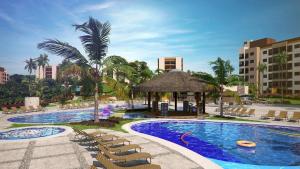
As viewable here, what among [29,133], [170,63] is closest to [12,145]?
[29,133]

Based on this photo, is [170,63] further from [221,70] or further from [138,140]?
[138,140]

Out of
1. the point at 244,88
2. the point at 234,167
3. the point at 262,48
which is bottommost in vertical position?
the point at 234,167

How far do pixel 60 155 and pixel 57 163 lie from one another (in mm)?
1089

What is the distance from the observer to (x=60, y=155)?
401 inches

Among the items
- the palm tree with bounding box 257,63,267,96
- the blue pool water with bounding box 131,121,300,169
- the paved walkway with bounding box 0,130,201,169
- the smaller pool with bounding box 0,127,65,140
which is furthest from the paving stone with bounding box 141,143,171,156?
the palm tree with bounding box 257,63,267,96

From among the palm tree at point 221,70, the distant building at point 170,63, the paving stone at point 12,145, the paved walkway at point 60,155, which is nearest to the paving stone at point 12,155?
the paved walkway at point 60,155

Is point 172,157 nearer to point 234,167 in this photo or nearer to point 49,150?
point 234,167

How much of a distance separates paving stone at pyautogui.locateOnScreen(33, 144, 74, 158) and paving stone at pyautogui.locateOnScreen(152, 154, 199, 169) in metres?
3.98

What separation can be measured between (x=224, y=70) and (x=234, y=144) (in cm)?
1125

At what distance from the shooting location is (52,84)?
367 ft

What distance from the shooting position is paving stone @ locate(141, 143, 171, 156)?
1070cm

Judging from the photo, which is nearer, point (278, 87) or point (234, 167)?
point (234, 167)

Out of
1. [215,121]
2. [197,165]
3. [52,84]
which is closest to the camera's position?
[197,165]

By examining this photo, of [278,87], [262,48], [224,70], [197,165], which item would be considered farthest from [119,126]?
[262,48]
